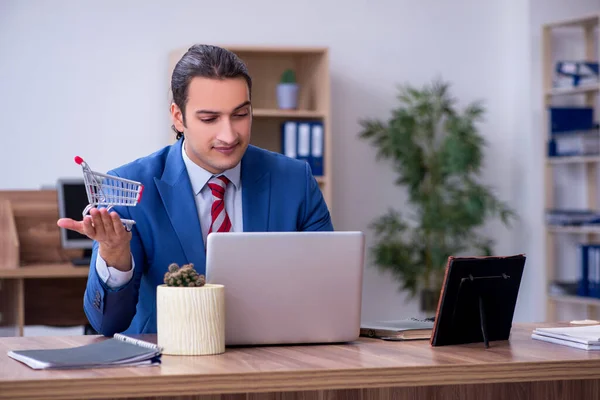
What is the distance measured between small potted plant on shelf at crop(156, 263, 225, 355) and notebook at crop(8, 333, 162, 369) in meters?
0.05

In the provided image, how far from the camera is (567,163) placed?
5730 millimetres

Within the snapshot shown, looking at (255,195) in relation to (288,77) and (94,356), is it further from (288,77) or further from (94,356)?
(288,77)

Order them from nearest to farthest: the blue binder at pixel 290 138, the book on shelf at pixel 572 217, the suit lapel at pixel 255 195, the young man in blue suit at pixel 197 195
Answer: the young man in blue suit at pixel 197 195
the suit lapel at pixel 255 195
the blue binder at pixel 290 138
the book on shelf at pixel 572 217

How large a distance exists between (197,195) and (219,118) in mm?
276

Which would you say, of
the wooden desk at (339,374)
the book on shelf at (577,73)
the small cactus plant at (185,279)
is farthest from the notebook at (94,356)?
the book on shelf at (577,73)

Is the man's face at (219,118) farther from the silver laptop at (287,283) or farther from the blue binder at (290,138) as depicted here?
the blue binder at (290,138)

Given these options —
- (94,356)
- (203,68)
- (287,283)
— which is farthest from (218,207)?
(94,356)

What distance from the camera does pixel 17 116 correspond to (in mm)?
5242

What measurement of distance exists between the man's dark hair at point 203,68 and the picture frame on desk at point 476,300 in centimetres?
74

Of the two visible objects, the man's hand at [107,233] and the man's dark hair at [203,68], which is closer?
the man's hand at [107,233]

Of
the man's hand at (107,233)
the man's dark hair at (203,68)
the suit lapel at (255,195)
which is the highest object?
the man's dark hair at (203,68)

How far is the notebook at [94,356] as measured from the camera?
5.49 ft

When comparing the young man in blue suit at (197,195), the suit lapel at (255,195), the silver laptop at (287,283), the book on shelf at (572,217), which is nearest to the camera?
the silver laptop at (287,283)

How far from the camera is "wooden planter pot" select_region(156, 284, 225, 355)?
1.80m
